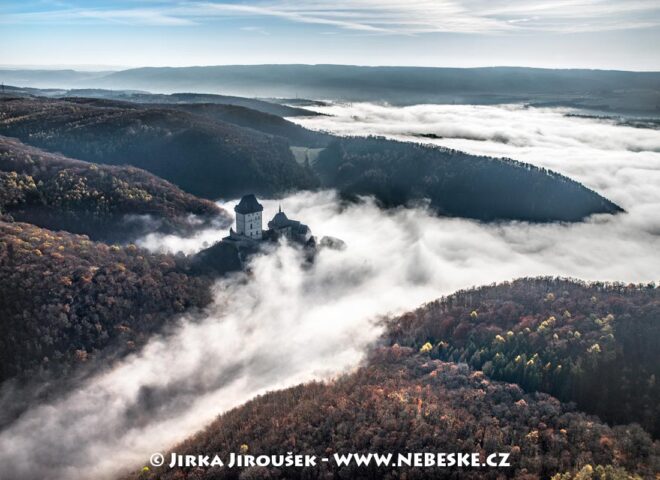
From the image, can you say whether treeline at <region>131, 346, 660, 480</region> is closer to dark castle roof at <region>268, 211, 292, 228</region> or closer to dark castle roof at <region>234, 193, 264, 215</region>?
dark castle roof at <region>234, 193, 264, 215</region>

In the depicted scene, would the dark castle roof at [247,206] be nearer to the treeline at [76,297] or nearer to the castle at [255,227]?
the castle at [255,227]

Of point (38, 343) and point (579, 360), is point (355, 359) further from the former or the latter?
point (38, 343)

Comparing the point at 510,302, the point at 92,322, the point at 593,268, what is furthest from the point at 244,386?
the point at 593,268

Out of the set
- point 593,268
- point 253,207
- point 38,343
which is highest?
point 253,207

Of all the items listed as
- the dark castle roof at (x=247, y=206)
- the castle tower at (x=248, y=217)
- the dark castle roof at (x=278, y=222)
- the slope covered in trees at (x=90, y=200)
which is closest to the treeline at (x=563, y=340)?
the dark castle roof at (x=278, y=222)

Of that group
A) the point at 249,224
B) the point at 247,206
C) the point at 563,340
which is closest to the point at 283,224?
the point at 249,224

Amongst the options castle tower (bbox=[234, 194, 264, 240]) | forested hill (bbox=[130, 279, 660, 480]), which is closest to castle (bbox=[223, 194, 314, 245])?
castle tower (bbox=[234, 194, 264, 240])
